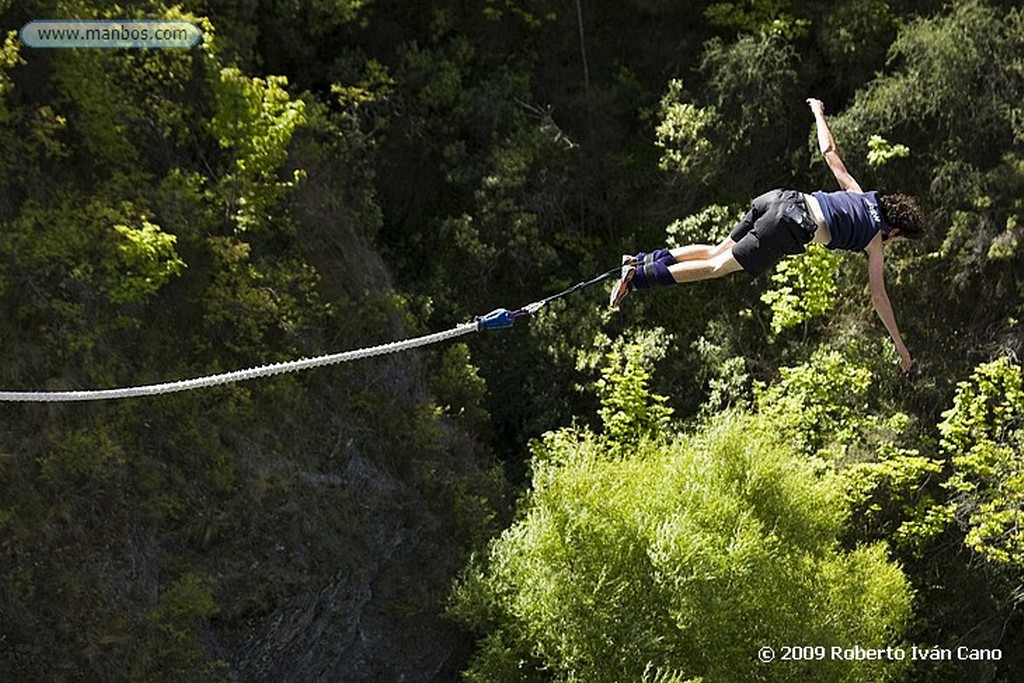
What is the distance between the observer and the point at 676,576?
952cm

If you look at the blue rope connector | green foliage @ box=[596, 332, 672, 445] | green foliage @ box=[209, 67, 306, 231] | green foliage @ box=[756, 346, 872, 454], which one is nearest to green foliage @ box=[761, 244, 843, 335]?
green foliage @ box=[756, 346, 872, 454]

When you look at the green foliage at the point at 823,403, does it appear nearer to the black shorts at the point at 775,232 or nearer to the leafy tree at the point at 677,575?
the leafy tree at the point at 677,575

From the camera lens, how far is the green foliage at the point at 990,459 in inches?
439

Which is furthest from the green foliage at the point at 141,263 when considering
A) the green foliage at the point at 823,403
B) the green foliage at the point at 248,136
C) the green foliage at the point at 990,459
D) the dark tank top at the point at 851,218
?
the green foliage at the point at 990,459

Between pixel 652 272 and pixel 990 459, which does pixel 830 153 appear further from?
pixel 990 459

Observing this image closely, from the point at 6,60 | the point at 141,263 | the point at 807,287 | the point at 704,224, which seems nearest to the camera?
the point at 6,60

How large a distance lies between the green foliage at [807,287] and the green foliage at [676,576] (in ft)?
7.15

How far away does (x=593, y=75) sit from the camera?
14.5 metres

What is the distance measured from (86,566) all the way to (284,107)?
4587 mm

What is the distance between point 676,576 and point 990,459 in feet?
12.6

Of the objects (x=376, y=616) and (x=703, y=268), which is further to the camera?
(x=376, y=616)

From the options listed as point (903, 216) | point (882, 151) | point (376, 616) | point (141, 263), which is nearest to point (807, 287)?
point (882, 151)

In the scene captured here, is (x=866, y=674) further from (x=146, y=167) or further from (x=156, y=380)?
(x=146, y=167)

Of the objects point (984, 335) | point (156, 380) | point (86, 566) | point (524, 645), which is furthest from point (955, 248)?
point (86, 566)
